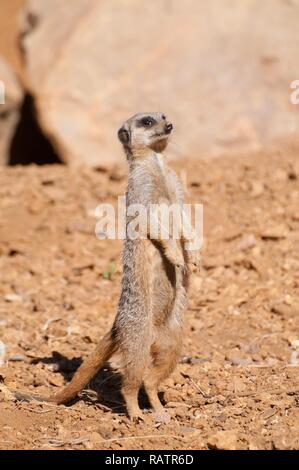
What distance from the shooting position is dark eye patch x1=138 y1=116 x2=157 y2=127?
3.74 meters

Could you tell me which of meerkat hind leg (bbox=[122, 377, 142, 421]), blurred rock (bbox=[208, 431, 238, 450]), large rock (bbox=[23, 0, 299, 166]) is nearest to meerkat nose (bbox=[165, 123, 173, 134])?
meerkat hind leg (bbox=[122, 377, 142, 421])

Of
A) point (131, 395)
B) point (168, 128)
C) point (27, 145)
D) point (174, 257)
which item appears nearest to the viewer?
point (131, 395)

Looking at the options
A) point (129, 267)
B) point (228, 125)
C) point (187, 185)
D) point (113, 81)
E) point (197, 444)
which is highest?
point (113, 81)

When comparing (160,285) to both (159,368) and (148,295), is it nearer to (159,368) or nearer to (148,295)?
(148,295)

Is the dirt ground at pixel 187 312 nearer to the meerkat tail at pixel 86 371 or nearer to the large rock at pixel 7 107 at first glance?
the meerkat tail at pixel 86 371

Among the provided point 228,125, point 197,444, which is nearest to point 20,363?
point 197,444

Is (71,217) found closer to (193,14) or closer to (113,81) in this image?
(113,81)

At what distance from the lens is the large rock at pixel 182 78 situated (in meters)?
7.14

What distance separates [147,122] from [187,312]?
1362 mm

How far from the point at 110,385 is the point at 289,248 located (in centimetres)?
187

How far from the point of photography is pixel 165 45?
7.31m

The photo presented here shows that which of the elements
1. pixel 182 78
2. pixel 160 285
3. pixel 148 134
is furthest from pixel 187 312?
pixel 182 78

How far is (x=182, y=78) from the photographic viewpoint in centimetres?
725

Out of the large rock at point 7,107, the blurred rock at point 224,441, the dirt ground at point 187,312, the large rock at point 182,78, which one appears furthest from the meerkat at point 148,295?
the large rock at point 7,107
